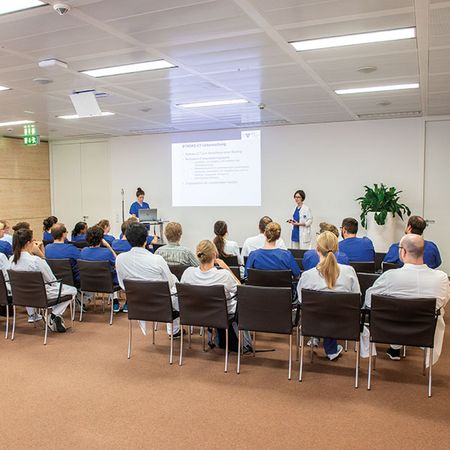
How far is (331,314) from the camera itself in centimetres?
366

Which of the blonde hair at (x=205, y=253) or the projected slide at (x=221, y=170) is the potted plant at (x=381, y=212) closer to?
the projected slide at (x=221, y=170)

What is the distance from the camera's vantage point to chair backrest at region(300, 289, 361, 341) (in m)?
3.59

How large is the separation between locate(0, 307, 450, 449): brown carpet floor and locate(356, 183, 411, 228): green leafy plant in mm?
4154

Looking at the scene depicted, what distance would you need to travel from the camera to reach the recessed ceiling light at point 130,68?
16.4ft

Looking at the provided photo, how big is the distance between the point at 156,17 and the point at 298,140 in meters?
6.49

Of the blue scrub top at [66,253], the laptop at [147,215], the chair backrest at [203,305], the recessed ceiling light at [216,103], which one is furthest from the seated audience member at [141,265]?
the laptop at [147,215]

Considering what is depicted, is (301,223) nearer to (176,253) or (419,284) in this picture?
(176,253)

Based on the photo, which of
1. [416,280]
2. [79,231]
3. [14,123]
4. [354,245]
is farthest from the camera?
[14,123]

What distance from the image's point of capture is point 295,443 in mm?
2844

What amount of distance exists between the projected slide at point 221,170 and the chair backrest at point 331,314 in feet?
21.5

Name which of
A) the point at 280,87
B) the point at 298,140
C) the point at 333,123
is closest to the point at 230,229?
the point at 298,140

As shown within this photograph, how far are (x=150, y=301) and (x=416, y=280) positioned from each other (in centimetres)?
233

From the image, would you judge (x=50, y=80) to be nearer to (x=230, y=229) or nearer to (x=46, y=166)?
(x=230, y=229)

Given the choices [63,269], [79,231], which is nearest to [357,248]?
[63,269]
